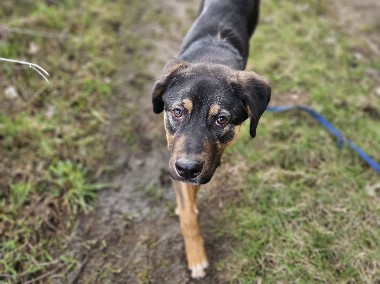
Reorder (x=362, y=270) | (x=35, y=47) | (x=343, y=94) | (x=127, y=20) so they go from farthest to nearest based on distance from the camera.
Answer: (x=127, y=20) → (x=35, y=47) → (x=343, y=94) → (x=362, y=270)

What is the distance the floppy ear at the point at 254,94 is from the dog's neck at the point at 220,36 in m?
0.55

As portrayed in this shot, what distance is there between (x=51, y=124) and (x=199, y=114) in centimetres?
270

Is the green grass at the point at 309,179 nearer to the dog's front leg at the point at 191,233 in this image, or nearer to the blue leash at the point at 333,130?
the blue leash at the point at 333,130

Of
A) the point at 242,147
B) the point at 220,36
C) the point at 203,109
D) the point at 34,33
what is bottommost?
the point at 242,147

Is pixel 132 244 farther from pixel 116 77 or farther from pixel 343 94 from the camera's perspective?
pixel 343 94

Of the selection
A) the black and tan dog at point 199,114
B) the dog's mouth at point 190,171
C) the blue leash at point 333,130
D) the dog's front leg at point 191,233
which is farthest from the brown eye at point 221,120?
the blue leash at point 333,130

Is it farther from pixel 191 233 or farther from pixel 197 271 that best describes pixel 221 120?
pixel 197 271

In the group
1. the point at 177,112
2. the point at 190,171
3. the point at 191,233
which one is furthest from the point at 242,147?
the point at 190,171

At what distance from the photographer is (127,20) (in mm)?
7066

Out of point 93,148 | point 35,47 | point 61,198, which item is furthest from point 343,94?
point 35,47

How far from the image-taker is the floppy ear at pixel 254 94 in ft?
10.8

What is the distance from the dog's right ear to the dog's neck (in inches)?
16.6

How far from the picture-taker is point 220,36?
4383 millimetres

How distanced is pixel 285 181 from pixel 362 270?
123 cm
